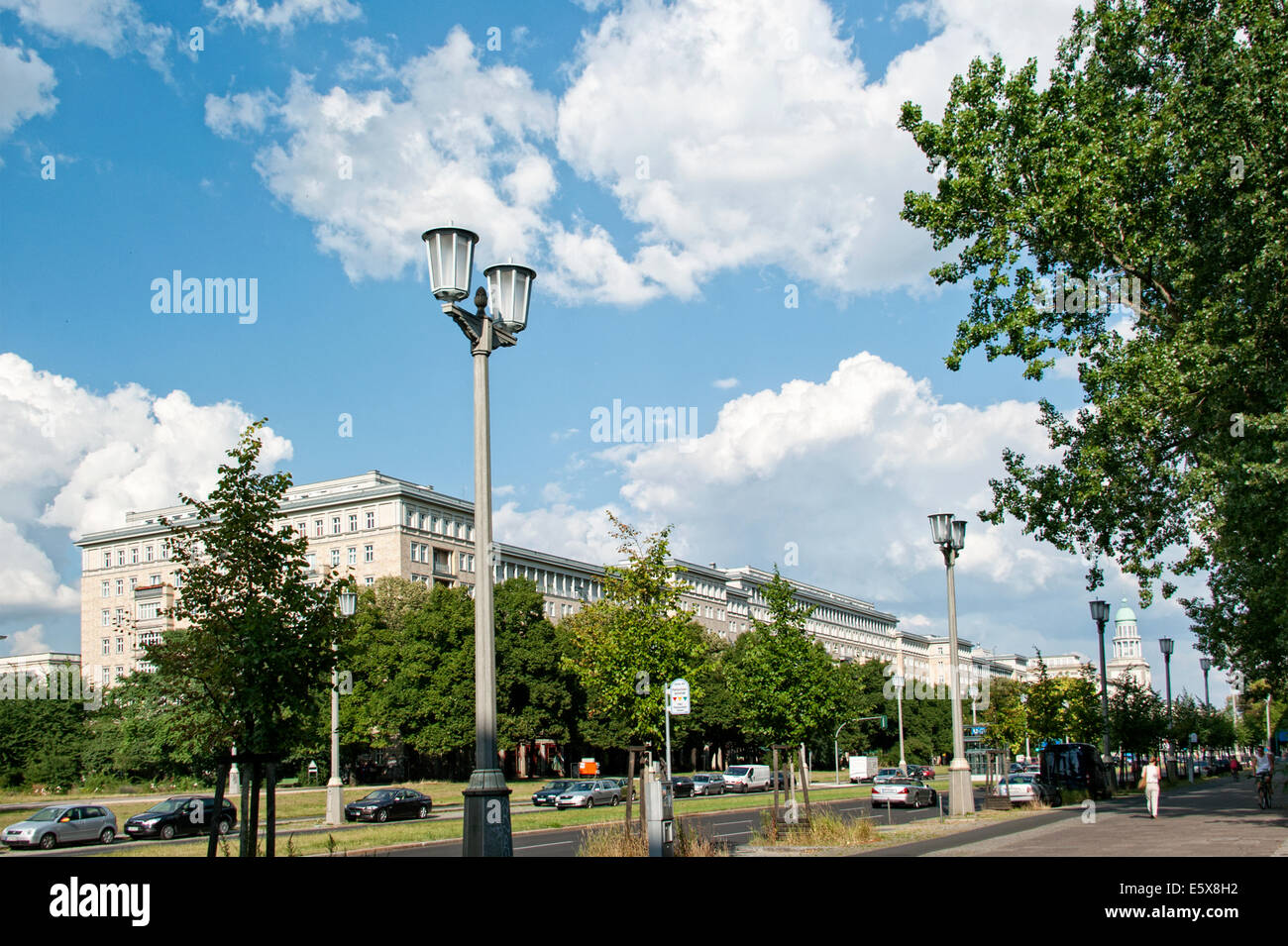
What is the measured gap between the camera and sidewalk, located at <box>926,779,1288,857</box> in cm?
1842

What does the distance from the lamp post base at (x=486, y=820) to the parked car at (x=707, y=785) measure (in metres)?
50.2

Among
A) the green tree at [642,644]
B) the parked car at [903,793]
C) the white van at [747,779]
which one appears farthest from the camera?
the white van at [747,779]

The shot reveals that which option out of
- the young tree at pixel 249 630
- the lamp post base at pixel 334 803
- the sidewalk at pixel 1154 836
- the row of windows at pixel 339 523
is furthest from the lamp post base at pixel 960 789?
the row of windows at pixel 339 523

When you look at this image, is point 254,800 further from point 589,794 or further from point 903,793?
point 589,794

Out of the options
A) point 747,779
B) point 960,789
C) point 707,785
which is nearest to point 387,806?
point 960,789

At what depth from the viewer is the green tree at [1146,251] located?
74.7 feet

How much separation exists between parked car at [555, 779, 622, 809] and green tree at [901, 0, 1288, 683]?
2517 cm

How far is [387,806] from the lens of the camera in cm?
4088

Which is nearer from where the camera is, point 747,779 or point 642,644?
point 642,644

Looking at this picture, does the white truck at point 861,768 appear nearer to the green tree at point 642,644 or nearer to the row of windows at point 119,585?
the green tree at point 642,644

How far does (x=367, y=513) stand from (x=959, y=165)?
8731 cm

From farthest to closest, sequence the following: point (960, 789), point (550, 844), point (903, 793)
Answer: point (903, 793) < point (960, 789) < point (550, 844)

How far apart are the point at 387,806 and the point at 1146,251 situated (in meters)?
32.1
